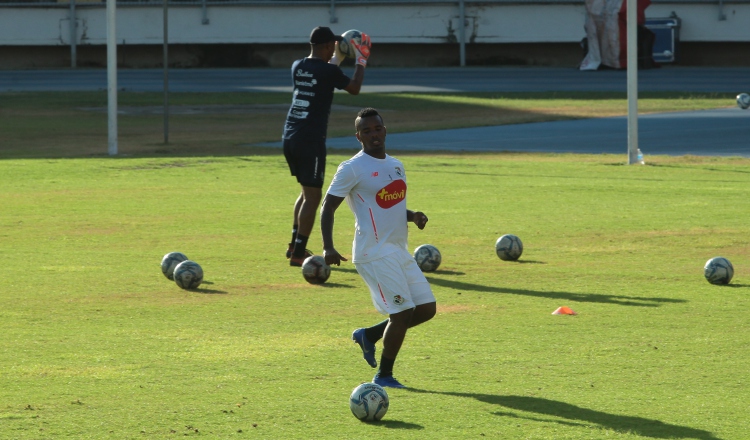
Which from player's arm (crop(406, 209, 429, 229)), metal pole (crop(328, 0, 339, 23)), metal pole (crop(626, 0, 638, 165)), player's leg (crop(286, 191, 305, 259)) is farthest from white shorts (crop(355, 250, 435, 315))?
metal pole (crop(328, 0, 339, 23))

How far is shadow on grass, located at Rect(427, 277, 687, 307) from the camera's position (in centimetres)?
1036

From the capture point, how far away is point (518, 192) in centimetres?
1855

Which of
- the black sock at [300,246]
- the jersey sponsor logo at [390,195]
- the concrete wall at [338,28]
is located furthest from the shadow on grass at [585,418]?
the concrete wall at [338,28]

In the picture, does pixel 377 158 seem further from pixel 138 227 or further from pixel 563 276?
pixel 138 227

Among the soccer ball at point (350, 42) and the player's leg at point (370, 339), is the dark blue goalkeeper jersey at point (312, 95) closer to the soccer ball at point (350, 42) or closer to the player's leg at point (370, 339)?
the soccer ball at point (350, 42)

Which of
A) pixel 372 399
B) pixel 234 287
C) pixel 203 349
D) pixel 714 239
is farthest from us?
pixel 714 239

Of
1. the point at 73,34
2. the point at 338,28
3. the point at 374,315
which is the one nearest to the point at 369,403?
the point at 374,315

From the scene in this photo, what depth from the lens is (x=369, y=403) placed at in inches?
263

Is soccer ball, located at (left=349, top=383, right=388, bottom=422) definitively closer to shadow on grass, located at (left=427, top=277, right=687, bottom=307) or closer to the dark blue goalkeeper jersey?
shadow on grass, located at (left=427, top=277, right=687, bottom=307)

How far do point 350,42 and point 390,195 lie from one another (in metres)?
5.30

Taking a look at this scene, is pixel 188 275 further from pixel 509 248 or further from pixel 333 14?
pixel 333 14

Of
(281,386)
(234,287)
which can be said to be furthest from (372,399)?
(234,287)

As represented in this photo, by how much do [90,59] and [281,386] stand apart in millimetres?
56422

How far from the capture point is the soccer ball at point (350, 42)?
12.5 metres
